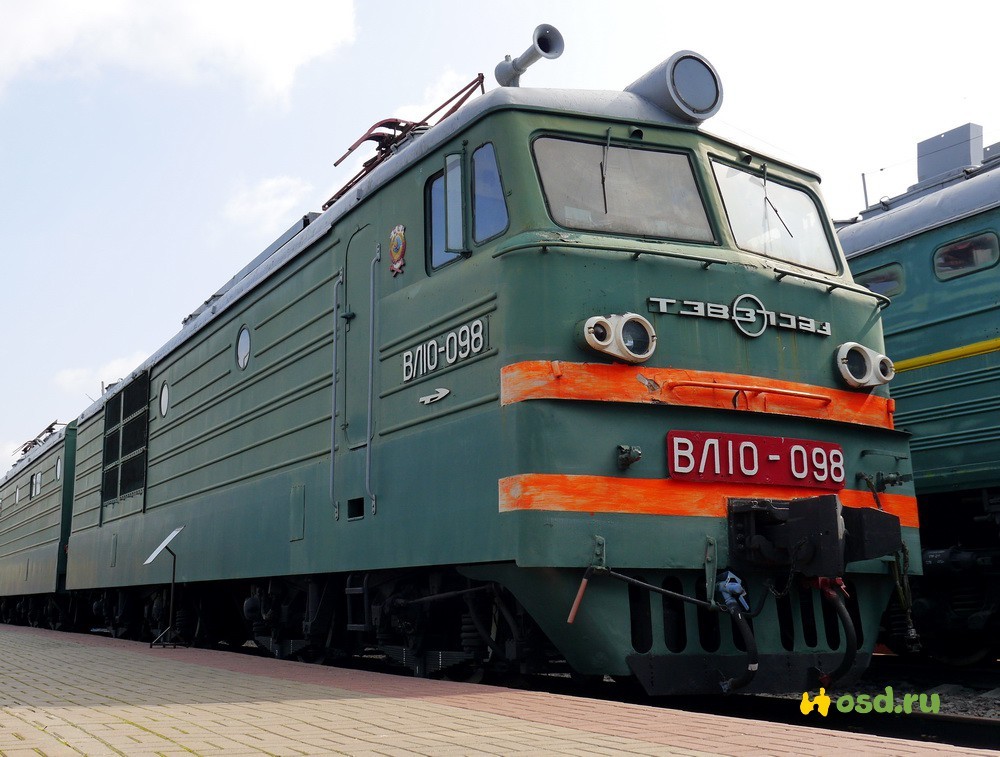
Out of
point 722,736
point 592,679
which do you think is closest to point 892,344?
point 592,679

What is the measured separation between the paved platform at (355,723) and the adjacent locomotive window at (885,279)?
5.44 m

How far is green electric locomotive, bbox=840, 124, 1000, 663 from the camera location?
8.30m

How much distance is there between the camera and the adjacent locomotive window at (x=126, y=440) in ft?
44.0

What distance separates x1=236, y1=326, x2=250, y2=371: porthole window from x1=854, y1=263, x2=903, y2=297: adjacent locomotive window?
5479 mm

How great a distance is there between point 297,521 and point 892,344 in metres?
5.15

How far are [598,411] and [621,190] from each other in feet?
4.67

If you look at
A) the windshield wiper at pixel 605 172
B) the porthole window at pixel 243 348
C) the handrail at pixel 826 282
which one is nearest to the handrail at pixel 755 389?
the handrail at pixel 826 282

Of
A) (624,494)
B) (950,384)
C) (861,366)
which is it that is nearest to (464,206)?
(624,494)

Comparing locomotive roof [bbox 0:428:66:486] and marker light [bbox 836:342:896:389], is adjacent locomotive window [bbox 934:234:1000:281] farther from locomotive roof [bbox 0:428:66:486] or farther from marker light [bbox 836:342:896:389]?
locomotive roof [bbox 0:428:66:486]

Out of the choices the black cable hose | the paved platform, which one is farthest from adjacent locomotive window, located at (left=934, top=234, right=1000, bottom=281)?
the paved platform

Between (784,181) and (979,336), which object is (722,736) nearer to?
(784,181)

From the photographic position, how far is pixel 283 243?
9656 mm

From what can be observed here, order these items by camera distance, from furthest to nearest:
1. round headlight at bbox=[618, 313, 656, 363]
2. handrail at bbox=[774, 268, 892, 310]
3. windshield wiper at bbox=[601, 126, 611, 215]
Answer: handrail at bbox=[774, 268, 892, 310] < windshield wiper at bbox=[601, 126, 611, 215] < round headlight at bbox=[618, 313, 656, 363]

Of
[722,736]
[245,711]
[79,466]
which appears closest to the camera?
[722,736]
